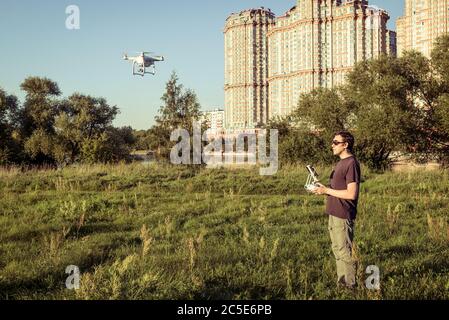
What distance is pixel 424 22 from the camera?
274 ft

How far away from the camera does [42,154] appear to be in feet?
137

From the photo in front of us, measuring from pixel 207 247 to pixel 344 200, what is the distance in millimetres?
3297

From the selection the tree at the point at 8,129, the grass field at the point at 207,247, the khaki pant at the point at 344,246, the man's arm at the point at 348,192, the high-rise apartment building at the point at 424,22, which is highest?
the high-rise apartment building at the point at 424,22

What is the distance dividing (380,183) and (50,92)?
35.3 metres

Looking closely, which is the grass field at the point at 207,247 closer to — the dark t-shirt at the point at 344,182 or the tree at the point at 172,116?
the dark t-shirt at the point at 344,182

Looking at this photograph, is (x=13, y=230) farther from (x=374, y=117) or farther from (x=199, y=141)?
(x=374, y=117)

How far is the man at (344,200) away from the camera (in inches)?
223

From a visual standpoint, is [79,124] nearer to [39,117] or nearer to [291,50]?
[39,117]

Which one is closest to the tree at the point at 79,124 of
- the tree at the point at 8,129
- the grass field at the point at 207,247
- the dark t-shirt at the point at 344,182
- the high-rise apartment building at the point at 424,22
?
the tree at the point at 8,129

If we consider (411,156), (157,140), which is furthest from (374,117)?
(157,140)

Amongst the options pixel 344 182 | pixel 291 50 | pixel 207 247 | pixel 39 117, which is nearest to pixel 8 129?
pixel 39 117

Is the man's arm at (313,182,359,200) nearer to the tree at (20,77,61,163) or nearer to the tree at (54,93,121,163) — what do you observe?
the tree at (54,93,121,163)

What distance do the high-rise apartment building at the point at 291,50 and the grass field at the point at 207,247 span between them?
87389 mm

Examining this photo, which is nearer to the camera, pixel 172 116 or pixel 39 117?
pixel 172 116
